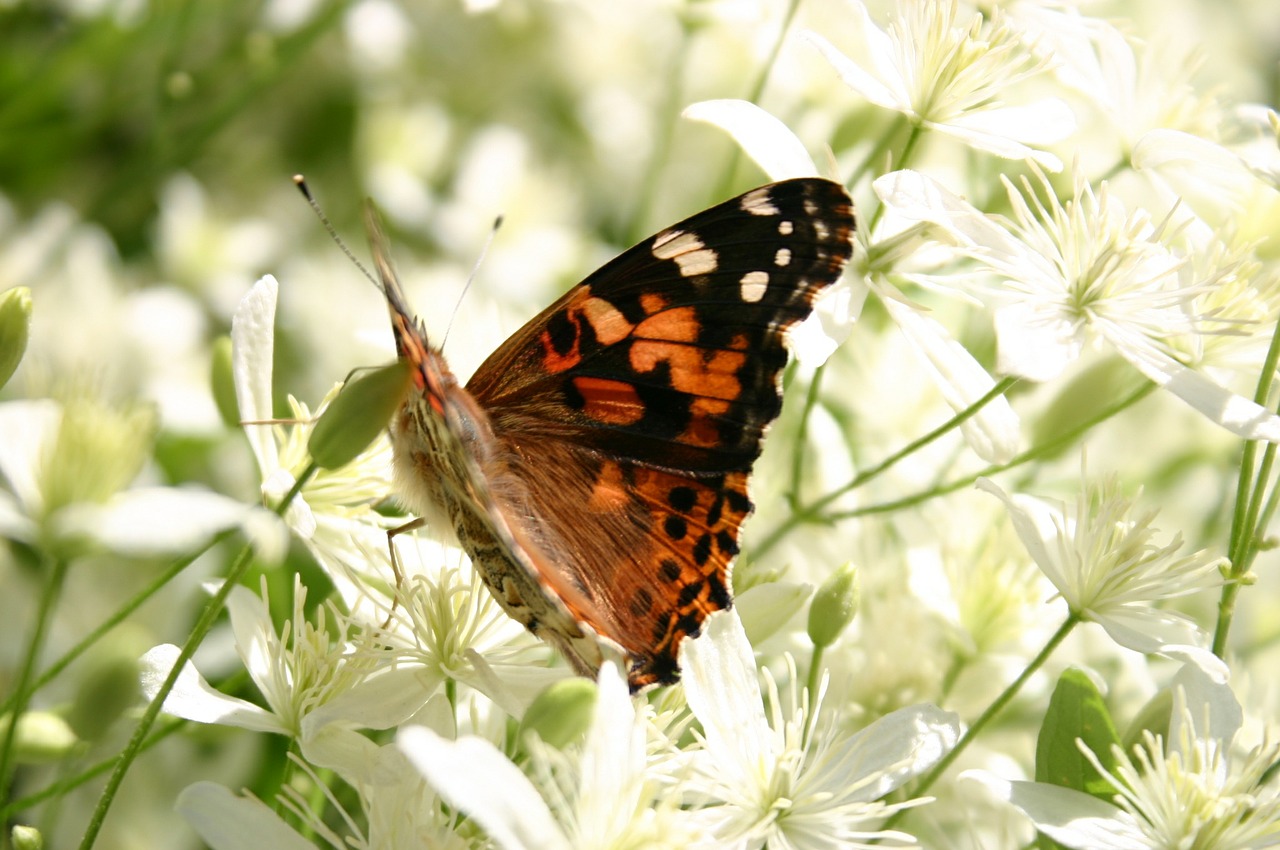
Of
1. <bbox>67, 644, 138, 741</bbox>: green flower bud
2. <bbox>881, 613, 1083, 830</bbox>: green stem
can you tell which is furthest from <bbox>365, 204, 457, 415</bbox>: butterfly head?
<bbox>881, 613, 1083, 830</bbox>: green stem

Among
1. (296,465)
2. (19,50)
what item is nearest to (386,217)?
(19,50)

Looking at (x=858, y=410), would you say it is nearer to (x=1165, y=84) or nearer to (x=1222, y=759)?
(x=1165, y=84)

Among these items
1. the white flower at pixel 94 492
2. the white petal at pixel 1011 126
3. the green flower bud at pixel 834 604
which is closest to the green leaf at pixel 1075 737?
the green flower bud at pixel 834 604

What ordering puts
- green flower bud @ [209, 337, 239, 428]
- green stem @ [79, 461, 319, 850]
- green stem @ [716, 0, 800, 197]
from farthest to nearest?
green stem @ [716, 0, 800, 197], green flower bud @ [209, 337, 239, 428], green stem @ [79, 461, 319, 850]

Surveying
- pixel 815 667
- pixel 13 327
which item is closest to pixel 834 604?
pixel 815 667

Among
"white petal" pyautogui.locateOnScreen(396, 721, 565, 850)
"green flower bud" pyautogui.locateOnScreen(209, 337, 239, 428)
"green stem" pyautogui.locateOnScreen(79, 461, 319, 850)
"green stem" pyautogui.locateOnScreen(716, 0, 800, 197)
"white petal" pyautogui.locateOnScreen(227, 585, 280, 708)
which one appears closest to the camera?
"white petal" pyautogui.locateOnScreen(396, 721, 565, 850)

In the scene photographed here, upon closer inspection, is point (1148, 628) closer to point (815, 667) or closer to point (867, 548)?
point (815, 667)

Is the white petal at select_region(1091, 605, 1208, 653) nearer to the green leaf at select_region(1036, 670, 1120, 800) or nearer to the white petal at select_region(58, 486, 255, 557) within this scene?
the green leaf at select_region(1036, 670, 1120, 800)

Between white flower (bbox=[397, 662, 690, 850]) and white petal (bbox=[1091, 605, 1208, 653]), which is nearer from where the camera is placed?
white flower (bbox=[397, 662, 690, 850])
